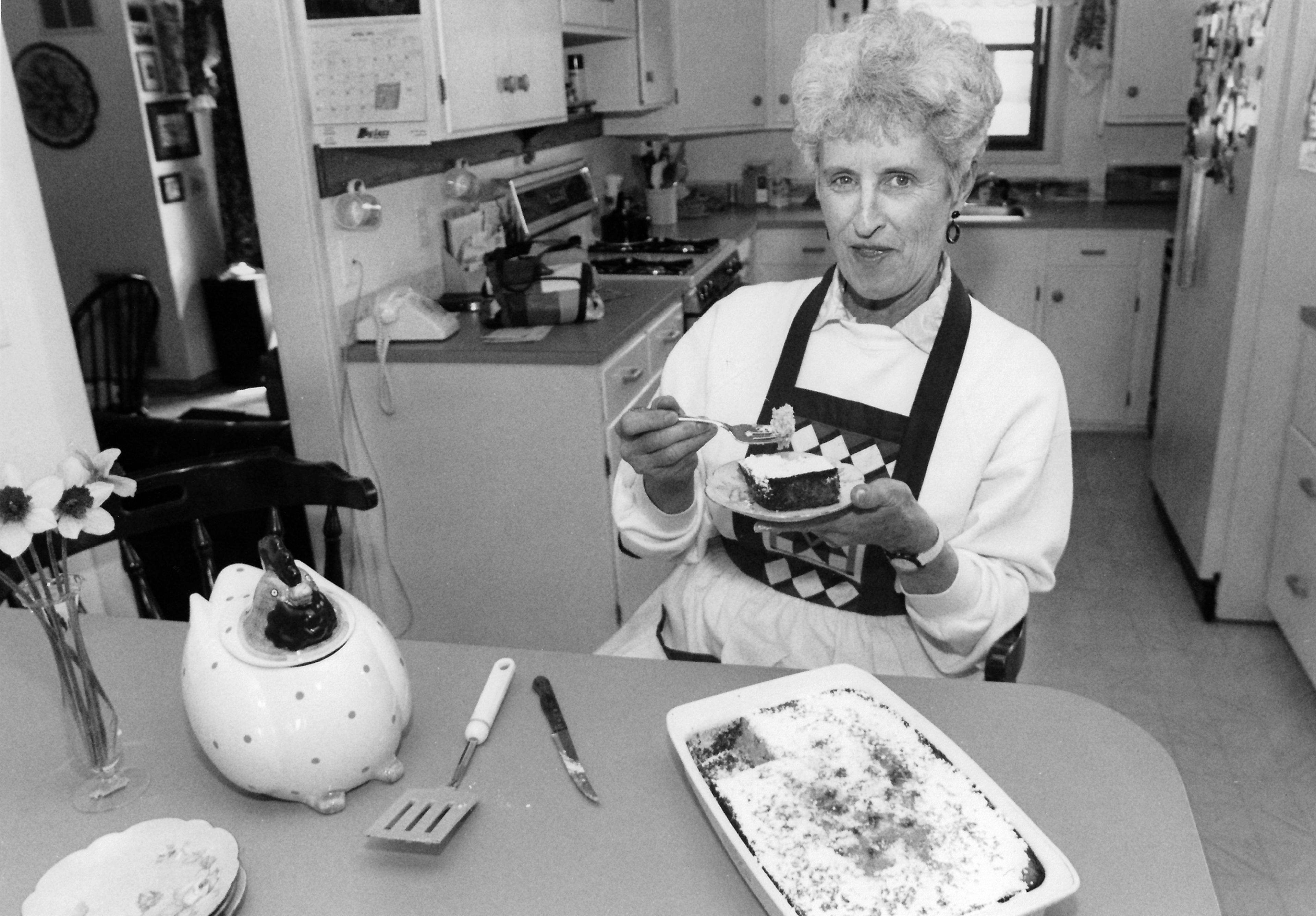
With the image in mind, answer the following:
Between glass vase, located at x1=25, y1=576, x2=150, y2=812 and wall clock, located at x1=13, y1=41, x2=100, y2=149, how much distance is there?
16.2 feet

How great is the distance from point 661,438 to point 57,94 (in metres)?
5.18

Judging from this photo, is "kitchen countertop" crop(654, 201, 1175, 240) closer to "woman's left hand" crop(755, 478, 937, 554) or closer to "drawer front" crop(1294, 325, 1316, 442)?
"drawer front" crop(1294, 325, 1316, 442)

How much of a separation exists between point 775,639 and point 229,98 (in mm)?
4851

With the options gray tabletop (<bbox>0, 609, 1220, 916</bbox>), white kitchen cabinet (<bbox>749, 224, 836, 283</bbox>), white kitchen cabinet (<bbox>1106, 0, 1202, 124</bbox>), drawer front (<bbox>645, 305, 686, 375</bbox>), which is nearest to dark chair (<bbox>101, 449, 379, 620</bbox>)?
gray tabletop (<bbox>0, 609, 1220, 916</bbox>)

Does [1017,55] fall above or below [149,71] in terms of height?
below

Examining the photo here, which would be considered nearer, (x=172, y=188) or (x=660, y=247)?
(x=660, y=247)

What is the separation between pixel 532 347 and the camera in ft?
8.12

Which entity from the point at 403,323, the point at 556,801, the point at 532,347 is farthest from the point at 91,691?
the point at 403,323

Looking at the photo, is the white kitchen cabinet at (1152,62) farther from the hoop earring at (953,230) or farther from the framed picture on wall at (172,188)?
the framed picture on wall at (172,188)

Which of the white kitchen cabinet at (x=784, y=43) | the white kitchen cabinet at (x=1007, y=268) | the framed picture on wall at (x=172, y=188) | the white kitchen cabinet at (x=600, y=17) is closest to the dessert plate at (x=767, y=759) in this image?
the white kitchen cabinet at (x=600, y=17)

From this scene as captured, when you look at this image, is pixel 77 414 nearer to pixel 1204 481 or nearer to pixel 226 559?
pixel 226 559

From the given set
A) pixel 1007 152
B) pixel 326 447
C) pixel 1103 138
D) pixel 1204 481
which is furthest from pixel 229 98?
pixel 1204 481

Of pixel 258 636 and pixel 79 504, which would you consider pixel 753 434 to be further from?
pixel 79 504

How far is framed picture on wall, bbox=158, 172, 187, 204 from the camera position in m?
5.20
